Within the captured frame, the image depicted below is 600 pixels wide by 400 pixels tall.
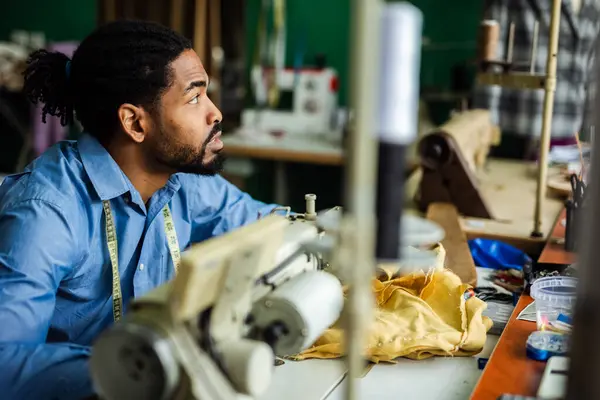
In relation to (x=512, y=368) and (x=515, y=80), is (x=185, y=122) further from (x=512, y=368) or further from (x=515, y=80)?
(x=515, y=80)

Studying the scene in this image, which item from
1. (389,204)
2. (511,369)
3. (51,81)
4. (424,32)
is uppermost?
(424,32)

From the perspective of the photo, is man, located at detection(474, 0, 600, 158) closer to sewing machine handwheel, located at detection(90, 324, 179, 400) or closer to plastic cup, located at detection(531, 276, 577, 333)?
plastic cup, located at detection(531, 276, 577, 333)

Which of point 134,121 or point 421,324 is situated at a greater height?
point 134,121

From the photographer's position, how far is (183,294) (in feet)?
3.64

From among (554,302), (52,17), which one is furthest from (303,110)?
(554,302)

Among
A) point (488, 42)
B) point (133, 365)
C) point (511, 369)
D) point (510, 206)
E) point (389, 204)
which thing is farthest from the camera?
point (510, 206)

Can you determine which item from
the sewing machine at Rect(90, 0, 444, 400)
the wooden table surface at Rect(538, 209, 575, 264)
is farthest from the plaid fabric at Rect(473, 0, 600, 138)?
the sewing machine at Rect(90, 0, 444, 400)

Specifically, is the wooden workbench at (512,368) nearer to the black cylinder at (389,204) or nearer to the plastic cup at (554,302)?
the plastic cup at (554,302)

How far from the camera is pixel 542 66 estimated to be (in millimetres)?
4031

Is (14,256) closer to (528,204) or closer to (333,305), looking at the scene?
(333,305)

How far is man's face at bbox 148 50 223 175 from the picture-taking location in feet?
6.49

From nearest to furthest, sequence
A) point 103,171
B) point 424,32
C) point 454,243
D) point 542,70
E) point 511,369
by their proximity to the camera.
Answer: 1. point 511,369
2. point 103,171
3. point 454,243
4. point 542,70
5. point 424,32

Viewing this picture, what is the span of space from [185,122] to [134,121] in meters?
0.12

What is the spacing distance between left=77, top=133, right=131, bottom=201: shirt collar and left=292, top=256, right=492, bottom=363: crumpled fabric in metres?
0.55
